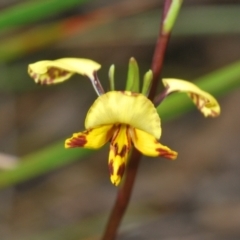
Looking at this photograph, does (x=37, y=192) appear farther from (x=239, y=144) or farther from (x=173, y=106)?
(x=173, y=106)

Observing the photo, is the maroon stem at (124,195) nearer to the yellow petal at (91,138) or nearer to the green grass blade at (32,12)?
the yellow petal at (91,138)

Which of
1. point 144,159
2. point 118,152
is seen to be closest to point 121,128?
point 118,152

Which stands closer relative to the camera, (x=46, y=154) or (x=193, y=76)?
(x=46, y=154)

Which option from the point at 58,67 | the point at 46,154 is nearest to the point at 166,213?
the point at 46,154

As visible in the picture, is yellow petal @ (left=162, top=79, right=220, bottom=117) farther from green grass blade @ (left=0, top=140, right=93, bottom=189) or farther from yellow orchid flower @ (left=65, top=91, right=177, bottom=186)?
green grass blade @ (left=0, top=140, right=93, bottom=189)

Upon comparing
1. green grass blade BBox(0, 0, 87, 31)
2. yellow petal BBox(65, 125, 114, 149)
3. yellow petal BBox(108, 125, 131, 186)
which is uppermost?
green grass blade BBox(0, 0, 87, 31)

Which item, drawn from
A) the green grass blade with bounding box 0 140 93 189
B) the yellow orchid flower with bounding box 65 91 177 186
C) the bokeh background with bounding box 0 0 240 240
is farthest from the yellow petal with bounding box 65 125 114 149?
the bokeh background with bounding box 0 0 240 240

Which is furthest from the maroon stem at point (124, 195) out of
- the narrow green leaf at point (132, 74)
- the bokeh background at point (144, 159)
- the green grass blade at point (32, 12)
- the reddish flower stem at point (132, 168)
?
the bokeh background at point (144, 159)
